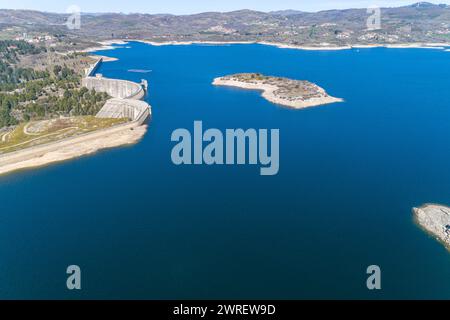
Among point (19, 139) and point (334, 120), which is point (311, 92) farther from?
point (19, 139)

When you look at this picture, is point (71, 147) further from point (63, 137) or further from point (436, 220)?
point (436, 220)

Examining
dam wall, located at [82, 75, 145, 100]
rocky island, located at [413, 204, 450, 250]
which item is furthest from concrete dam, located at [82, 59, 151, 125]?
rocky island, located at [413, 204, 450, 250]

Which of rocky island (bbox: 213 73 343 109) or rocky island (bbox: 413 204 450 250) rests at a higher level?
rocky island (bbox: 213 73 343 109)

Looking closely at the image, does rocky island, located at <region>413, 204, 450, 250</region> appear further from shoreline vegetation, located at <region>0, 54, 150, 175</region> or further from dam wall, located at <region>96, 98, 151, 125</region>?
dam wall, located at <region>96, 98, 151, 125</region>

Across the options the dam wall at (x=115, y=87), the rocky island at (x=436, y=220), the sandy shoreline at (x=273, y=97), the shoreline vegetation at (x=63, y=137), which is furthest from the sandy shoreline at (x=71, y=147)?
the rocky island at (x=436, y=220)

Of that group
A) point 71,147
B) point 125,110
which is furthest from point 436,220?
point 125,110

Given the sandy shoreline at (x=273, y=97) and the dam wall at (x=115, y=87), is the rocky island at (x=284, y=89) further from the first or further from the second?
the dam wall at (x=115, y=87)
